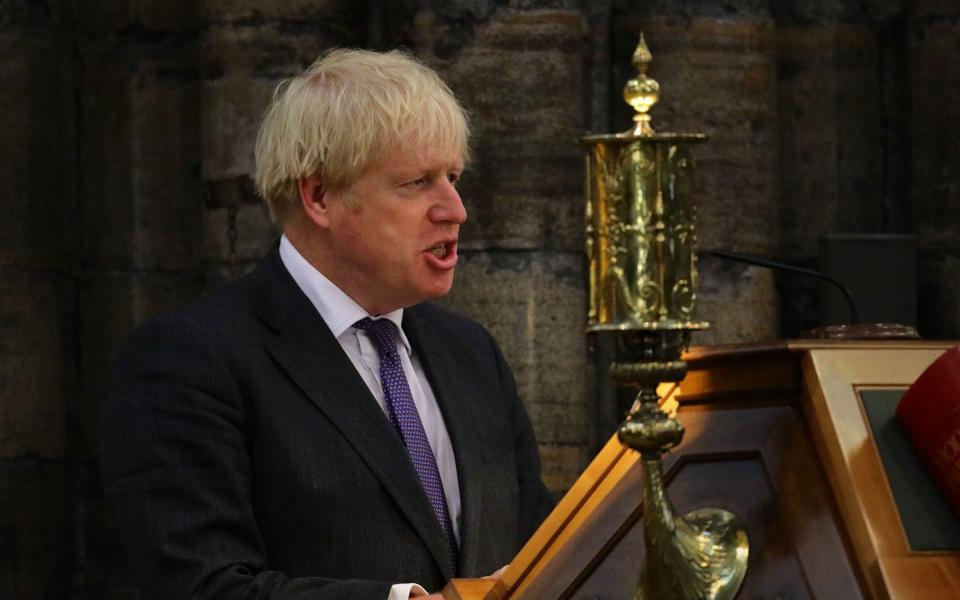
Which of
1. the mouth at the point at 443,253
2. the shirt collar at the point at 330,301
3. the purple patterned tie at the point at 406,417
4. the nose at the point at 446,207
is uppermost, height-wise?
the nose at the point at 446,207

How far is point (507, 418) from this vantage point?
3.19 metres

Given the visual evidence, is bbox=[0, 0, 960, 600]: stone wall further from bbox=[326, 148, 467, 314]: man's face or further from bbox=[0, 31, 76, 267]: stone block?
bbox=[326, 148, 467, 314]: man's face

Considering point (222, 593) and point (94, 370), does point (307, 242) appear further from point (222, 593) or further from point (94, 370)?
point (94, 370)

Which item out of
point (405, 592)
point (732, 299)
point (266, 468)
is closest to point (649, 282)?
point (405, 592)

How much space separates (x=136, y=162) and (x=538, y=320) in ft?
3.44

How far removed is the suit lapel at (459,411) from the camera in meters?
2.91

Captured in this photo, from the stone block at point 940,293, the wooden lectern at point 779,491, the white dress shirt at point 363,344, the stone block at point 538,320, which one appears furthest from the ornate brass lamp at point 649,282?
the stone block at point 940,293

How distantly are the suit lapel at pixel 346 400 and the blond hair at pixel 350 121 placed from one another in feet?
0.62

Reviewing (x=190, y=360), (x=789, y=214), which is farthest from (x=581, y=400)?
(x=190, y=360)

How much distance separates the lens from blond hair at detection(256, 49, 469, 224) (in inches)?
113

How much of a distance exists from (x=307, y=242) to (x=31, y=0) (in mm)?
2049

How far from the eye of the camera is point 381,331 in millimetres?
2992

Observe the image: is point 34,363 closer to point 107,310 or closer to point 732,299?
point 107,310

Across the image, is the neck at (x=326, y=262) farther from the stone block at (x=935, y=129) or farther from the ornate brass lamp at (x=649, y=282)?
the stone block at (x=935, y=129)
